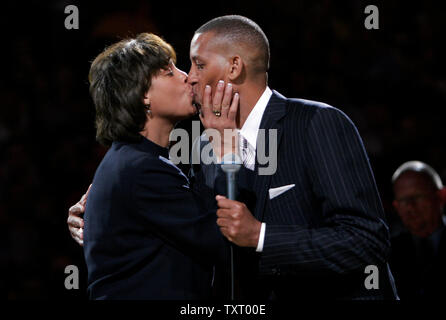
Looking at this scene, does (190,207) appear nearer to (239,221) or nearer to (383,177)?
(239,221)

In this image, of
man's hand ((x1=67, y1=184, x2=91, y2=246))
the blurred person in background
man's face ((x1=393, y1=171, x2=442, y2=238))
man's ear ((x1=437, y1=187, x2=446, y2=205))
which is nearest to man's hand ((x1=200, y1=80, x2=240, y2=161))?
man's hand ((x1=67, y1=184, x2=91, y2=246))

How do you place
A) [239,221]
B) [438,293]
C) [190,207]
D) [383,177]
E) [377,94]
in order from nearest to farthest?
[239,221] < [190,207] < [438,293] < [383,177] < [377,94]

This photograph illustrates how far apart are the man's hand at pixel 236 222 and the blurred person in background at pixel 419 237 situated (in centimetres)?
166

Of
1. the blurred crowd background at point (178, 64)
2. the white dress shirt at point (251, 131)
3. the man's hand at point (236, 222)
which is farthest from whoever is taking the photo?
the blurred crowd background at point (178, 64)

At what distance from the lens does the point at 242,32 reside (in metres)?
2.22

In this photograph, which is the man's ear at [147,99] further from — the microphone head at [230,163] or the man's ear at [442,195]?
the man's ear at [442,195]

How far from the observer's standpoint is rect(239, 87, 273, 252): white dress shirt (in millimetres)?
2135

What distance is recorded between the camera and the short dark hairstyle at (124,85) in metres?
2.15

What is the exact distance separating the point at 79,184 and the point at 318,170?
2.81 metres

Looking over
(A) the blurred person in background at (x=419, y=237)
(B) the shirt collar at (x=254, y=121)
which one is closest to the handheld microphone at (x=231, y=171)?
(B) the shirt collar at (x=254, y=121)

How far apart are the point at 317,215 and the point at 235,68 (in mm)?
592

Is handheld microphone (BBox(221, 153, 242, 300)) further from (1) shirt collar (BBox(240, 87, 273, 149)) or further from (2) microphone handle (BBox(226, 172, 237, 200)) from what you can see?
(1) shirt collar (BBox(240, 87, 273, 149))

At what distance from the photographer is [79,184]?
14.5 ft
